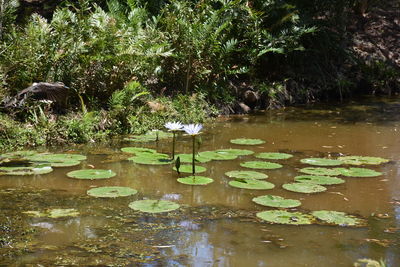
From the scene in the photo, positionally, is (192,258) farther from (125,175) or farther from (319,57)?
(319,57)

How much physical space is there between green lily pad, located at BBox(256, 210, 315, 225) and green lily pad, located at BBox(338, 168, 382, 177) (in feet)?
5.31

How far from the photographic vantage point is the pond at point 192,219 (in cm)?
425

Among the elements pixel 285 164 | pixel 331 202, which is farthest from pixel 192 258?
pixel 285 164

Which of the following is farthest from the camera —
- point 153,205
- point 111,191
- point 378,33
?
point 378,33

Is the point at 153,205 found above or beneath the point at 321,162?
beneath

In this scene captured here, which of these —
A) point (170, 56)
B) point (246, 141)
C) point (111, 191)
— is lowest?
point (111, 191)

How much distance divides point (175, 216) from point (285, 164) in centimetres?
239

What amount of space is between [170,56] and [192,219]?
5956 mm

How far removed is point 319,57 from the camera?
13.5 m

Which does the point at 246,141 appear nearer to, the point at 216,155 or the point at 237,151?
the point at 237,151

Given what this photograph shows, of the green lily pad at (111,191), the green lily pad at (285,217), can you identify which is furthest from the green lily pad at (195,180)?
the green lily pad at (285,217)

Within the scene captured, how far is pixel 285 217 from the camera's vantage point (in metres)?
5.09

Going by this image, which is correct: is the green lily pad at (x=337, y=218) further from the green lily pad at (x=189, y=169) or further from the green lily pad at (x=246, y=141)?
the green lily pad at (x=246, y=141)

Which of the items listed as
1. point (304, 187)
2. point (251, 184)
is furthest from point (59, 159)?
point (304, 187)
